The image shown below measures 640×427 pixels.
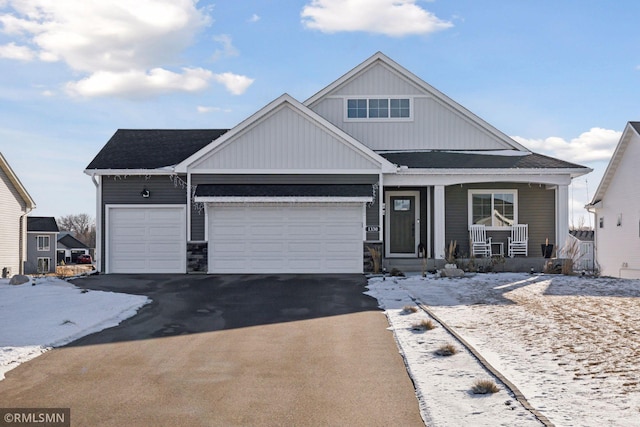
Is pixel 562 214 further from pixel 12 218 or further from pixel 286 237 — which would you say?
pixel 12 218

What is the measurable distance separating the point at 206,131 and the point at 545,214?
1209 centimetres

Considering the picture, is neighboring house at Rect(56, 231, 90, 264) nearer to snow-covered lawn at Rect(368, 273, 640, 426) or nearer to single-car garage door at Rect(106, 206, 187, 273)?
single-car garage door at Rect(106, 206, 187, 273)

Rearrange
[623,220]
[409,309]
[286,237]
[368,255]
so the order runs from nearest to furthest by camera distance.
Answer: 1. [409,309]
2. [368,255]
3. [286,237]
4. [623,220]

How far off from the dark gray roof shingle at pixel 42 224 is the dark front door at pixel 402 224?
4315 centimetres

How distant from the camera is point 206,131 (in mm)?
24578

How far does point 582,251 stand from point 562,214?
17665mm

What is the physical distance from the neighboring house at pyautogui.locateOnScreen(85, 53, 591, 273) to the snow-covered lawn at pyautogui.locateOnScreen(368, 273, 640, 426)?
16.6 ft


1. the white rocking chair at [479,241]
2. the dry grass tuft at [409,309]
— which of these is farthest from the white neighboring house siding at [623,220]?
the dry grass tuft at [409,309]

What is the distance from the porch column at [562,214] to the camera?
67.6 feet

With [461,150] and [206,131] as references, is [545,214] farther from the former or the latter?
[206,131]

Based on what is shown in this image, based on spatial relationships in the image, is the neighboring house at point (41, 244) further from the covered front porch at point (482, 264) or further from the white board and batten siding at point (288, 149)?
the covered front porch at point (482, 264)

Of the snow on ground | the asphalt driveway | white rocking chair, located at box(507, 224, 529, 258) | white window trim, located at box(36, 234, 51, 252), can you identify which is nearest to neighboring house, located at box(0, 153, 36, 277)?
the snow on ground

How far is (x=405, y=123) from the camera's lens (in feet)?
73.6

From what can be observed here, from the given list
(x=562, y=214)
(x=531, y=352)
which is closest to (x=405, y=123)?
(x=562, y=214)
